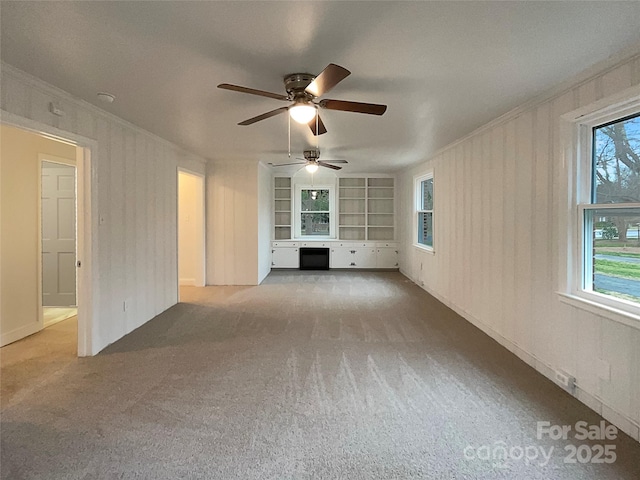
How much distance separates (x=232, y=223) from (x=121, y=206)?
296 centimetres

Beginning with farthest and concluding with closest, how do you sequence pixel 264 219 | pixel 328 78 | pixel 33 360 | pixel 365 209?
1. pixel 365 209
2. pixel 264 219
3. pixel 33 360
4. pixel 328 78

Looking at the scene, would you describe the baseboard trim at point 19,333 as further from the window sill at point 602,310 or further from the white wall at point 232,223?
the window sill at point 602,310

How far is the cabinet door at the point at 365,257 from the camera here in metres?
8.78

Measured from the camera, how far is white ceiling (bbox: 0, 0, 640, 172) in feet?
5.81

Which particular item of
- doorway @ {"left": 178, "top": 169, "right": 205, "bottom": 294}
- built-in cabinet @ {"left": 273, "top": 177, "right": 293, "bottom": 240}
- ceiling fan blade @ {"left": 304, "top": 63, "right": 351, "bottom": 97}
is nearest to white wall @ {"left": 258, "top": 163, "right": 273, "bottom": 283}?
built-in cabinet @ {"left": 273, "top": 177, "right": 293, "bottom": 240}

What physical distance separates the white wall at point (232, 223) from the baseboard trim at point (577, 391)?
3.87 meters

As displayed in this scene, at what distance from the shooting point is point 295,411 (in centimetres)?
242

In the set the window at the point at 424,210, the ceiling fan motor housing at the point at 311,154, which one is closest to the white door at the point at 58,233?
the ceiling fan motor housing at the point at 311,154

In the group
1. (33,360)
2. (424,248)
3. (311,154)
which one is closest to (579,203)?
(311,154)

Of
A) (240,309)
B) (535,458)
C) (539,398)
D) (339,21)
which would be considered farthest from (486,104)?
(240,309)

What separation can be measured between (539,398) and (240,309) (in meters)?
3.64

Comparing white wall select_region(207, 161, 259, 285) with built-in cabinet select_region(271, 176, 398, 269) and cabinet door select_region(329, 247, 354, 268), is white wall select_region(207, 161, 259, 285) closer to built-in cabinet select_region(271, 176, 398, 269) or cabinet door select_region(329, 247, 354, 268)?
built-in cabinet select_region(271, 176, 398, 269)

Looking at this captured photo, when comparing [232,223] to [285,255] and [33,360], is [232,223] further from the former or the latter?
[33,360]

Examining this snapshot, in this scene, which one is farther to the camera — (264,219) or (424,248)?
(264,219)
